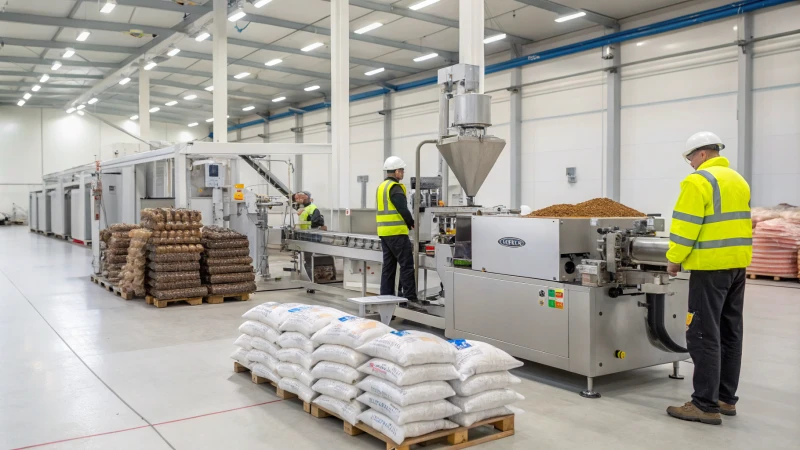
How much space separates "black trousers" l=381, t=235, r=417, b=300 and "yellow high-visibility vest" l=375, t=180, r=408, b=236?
0.07 metres

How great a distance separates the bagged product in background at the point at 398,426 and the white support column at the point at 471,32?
524cm

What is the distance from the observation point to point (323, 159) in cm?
2338

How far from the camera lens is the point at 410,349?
330 centimetres

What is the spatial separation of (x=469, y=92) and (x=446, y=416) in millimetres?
3537

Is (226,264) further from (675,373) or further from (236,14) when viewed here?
(236,14)

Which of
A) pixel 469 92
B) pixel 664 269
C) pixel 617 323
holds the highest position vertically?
pixel 469 92

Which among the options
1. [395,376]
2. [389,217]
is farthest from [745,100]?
[395,376]

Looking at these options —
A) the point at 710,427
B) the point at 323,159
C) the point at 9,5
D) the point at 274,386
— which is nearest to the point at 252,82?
the point at 323,159

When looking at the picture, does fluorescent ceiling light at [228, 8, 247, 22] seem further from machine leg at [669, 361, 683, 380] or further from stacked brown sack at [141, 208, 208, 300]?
machine leg at [669, 361, 683, 380]

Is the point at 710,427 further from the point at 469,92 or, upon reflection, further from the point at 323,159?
the point at 323,159

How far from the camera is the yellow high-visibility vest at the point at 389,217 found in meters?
6.51

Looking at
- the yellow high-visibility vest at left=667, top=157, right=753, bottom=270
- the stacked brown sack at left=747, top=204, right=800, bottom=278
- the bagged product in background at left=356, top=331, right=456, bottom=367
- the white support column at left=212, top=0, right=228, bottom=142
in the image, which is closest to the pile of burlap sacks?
the bagged product in background at left=356, top=331, right=456, bottom=367

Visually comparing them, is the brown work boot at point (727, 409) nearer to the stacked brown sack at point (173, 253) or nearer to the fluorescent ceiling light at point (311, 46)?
the stacked brown sack at point (173, 253)

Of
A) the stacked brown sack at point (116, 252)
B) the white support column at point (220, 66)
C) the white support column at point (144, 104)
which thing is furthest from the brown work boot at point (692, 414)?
the white support column at point (144, 104)
